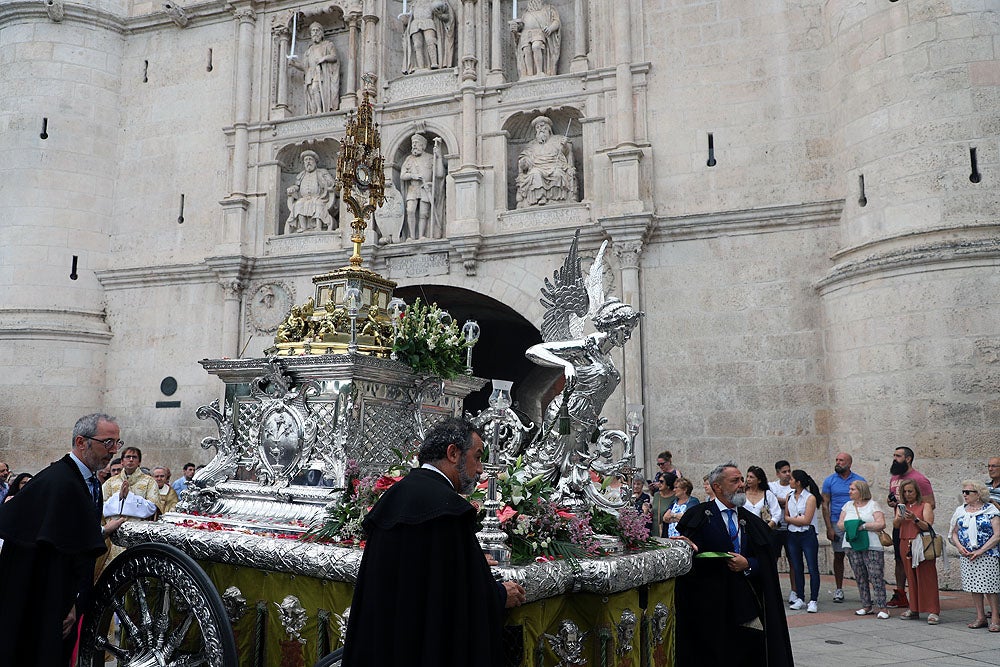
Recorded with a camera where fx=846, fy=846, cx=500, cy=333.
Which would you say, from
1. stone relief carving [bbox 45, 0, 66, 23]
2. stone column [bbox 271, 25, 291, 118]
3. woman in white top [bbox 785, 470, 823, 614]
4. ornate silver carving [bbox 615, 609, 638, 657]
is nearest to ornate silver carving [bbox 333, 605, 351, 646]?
ornate silver carving [bbox 615, 609, 638, 657]

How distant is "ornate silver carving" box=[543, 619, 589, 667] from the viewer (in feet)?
14.1

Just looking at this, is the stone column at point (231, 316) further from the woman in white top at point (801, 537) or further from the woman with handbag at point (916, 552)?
the woman with handbag at point (916, 552)

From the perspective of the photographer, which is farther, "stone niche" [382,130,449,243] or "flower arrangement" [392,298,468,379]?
"stone niche" [382,130,449,243]

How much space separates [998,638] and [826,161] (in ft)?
25.7

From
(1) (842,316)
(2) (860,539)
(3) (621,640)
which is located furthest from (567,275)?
(1) (842,316)

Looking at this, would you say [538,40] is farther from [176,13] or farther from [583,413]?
[583,413]

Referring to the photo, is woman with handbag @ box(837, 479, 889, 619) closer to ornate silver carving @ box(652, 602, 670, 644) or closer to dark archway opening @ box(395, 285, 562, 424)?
ornate silver carving @ box(652, 602, 670, 644)

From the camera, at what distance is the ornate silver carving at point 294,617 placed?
4.55m

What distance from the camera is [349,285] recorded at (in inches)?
241

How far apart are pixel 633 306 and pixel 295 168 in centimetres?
775

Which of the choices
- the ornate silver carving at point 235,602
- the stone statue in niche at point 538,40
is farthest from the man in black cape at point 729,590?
the stone statue in niche at point 538,40

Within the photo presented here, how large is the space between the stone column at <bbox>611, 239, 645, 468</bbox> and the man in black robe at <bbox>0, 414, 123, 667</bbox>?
996cm

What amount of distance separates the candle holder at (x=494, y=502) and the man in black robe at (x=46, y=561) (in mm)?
1907

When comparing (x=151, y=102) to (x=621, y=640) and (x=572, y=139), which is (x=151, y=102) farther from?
(x=621, y=640)
